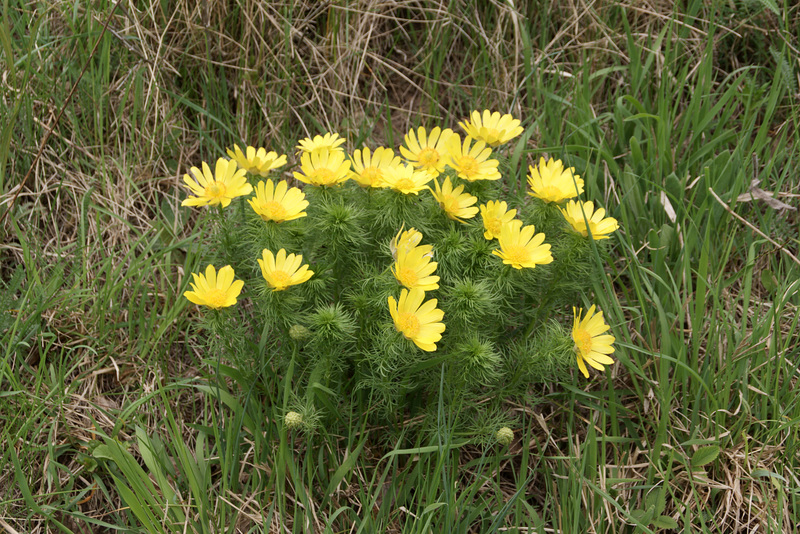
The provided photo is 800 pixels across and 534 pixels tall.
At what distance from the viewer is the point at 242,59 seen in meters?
2.85

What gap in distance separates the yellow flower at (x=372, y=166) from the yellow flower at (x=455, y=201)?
0.16 meters

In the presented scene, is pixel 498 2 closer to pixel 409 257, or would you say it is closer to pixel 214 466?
pixel 409 257

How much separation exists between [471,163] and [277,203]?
56cm

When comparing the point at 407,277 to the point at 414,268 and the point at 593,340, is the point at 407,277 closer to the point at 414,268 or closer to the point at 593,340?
the point at 414,268

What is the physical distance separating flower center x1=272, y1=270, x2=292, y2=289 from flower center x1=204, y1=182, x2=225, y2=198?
35cm

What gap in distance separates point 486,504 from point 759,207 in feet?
5.18

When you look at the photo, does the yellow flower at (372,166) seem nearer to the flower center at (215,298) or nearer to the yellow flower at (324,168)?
the yellow flower at (324,168)

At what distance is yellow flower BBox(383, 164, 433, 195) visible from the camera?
181 cm

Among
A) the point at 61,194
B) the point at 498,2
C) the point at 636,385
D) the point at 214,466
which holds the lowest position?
the point at 214,466

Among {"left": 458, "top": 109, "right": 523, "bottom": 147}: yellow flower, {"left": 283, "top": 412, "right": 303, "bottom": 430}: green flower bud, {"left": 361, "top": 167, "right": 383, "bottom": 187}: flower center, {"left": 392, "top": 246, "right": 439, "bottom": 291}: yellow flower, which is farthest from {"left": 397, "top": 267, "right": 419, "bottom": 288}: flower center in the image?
{"left": 458, "top": 109, "right": 523, "bottom": 147}: yellow flower

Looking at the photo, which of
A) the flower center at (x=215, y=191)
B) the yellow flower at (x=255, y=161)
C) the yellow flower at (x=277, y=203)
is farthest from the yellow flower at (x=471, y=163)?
the flower center at (x=215, y=191)

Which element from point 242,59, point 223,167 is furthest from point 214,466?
point 242,59

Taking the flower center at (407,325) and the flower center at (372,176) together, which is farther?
the flower center at (372,176)

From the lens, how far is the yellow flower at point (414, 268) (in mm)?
1698
